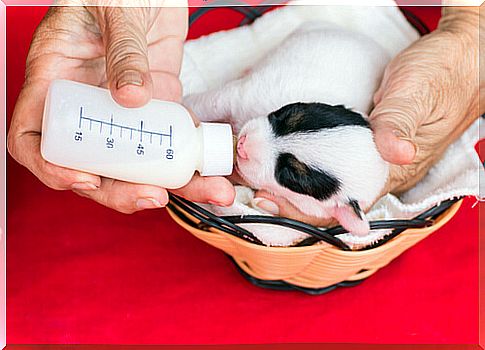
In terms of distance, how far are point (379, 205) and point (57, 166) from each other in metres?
0.48

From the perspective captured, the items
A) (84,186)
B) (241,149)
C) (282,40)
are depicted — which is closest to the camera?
(84,186)

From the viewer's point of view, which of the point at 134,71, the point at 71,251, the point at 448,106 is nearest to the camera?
the point at 134,71

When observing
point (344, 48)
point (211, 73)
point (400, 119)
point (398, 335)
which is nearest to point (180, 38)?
point (211, 73)

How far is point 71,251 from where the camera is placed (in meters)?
1.24

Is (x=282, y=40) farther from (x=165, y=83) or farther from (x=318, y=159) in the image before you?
(x=318, y=159)

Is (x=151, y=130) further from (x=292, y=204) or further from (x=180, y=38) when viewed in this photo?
(x=180, y=38)

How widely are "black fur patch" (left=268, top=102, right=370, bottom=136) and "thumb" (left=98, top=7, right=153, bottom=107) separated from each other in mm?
220

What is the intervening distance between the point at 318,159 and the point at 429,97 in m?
0.30

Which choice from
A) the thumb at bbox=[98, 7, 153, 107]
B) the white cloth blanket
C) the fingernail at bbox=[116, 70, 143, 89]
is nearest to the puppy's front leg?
the white cloth blanket

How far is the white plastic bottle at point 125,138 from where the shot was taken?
2.33ft

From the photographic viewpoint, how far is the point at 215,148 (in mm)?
767

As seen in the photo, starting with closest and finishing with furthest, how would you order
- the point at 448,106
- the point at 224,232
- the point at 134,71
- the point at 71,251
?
the point at 134,71, the point at 224,232, the point at 448,106, the point at 71,251

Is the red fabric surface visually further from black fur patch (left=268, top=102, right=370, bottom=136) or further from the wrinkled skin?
black fur patch (left=268, top=102, right=370, bottom=136)

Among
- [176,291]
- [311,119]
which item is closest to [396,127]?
[311,119]
